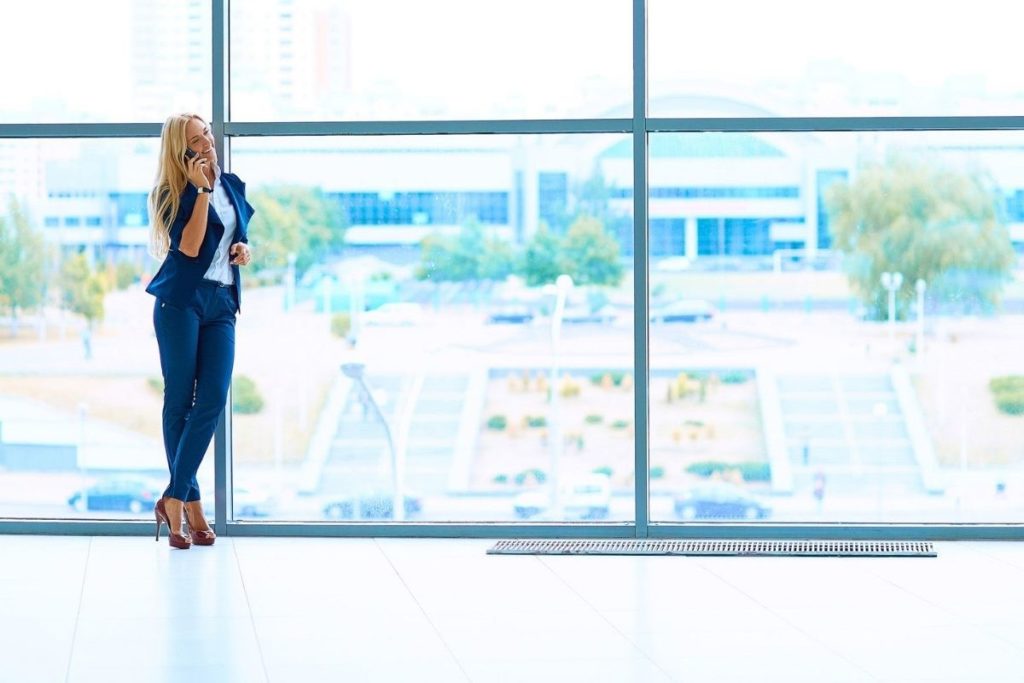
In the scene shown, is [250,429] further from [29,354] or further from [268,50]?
[268,50]

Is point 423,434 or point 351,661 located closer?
point 351,661

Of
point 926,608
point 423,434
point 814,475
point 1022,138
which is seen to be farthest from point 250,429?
point 1022,138

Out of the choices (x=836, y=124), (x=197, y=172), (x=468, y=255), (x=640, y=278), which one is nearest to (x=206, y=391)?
(x=197, y=172)

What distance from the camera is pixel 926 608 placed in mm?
3711

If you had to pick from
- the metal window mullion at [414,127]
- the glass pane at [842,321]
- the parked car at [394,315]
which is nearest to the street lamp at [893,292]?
the glass pane at [842,321]

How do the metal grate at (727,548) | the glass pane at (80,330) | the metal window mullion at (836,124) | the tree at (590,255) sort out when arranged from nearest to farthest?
1. the metal grate at (727,548)
2. the metal window mullion at (836,124)
3. the tree at (590,255)
4. the glass pane at (80,330)

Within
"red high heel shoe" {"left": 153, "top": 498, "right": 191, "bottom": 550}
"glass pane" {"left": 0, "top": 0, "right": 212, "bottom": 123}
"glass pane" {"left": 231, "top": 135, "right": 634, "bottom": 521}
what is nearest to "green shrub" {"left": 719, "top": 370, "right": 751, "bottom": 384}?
"glass pane" {"left": 231, "top": 135, "right": 634, "bottom": 521}

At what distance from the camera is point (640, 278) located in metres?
4.78

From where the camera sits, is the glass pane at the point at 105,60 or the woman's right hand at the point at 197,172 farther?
the glass pane at the point at 105,60

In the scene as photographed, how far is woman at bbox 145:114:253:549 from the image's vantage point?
4625 millimetres

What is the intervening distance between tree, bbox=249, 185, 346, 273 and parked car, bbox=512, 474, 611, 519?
1.00m

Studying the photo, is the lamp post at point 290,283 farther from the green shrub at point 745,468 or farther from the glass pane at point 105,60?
the green shrub at point 745,468

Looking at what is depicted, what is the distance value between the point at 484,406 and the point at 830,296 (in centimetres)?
111

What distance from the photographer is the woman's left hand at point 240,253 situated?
4.68m
